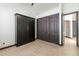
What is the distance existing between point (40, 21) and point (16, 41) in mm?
2826

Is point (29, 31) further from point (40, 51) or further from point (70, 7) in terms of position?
point (70, 7)

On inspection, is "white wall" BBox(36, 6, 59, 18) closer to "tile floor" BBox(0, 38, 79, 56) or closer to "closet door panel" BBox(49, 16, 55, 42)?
"closet door panel" BBox(49, 16, 55, 42)

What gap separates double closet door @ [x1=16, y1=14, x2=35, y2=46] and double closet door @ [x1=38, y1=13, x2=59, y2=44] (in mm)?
942

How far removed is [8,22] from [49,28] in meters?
2.75

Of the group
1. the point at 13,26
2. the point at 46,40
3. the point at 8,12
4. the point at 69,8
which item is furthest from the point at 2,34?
the point at 69,8

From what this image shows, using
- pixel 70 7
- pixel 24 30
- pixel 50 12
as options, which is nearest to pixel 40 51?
pixel 24 30

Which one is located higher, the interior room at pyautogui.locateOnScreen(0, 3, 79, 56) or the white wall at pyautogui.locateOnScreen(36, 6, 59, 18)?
the white wall at pyautogui.locateOnScreen(36, 6, 59, 18)

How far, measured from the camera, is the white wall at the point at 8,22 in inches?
139

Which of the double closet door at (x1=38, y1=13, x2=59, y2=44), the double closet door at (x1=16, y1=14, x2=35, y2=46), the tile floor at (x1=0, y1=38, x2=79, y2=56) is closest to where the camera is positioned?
the tile floor at (x1=0, y1=38, x2=79, y2=56)

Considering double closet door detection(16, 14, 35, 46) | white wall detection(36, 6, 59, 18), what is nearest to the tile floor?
double closet door detection(16, 14, 35, 46)

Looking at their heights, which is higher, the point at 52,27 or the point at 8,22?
the point at 8,22

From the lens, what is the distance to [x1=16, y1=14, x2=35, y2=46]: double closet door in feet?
13.4

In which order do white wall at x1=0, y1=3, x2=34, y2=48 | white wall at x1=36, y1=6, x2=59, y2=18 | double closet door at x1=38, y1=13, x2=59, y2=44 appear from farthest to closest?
1. white wall at x1=36, y1=6, x2=59, y2=18
2. double closet door at x1=38, y1=13, x2=59, y2=44
3. white wall at x1=0, y1=3, x2=34, y2=48

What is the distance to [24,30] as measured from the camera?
179 inches
